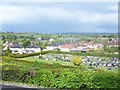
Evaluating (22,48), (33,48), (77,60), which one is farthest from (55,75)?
(22,48)

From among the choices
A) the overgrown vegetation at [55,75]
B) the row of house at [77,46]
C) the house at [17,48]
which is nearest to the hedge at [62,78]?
the overgrown vegetation at [55,75]

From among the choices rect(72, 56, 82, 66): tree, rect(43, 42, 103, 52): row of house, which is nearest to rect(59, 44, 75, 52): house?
rect(43, 42, 103, 52): row of house

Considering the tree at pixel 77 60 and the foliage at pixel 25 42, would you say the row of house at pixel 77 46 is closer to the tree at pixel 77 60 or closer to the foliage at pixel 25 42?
the tree at pixel 77 60

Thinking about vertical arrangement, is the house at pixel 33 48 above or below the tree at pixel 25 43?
below

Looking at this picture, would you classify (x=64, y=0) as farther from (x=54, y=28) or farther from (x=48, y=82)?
(x=48, y=82)

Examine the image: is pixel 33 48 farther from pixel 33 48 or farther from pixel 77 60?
pixel 77 60

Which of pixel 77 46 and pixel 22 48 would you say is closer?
pixel 77 46

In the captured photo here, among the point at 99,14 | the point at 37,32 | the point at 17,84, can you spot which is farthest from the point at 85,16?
the point at 17,84

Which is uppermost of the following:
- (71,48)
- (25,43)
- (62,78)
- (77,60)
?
(25,43)
